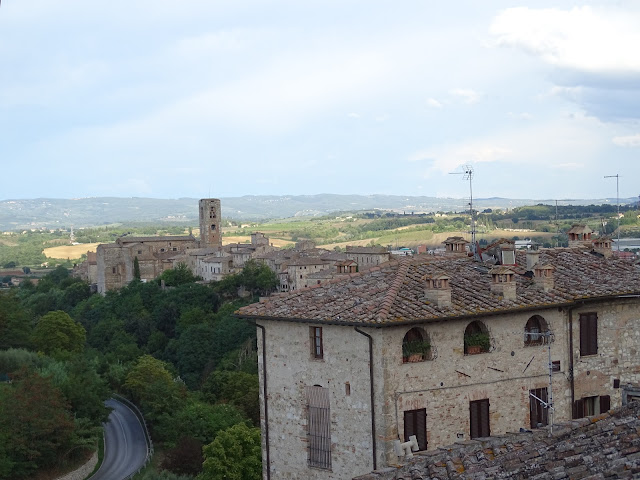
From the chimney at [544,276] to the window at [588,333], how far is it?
3.04 ft

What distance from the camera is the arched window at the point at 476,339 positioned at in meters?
15.9

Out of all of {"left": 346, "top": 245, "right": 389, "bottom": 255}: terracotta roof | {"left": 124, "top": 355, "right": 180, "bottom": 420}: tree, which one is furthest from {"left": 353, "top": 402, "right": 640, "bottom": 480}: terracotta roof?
{"left": 346, "top": 245, "right": 389, "bottom": 255}: terracotta roof

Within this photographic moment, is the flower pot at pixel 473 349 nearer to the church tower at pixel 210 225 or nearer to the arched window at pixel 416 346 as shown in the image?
the arched window at pixel 416 346

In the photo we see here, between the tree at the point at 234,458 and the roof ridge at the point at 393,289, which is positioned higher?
the roof ridge at the point at 393,289

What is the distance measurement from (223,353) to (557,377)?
58.7 meters

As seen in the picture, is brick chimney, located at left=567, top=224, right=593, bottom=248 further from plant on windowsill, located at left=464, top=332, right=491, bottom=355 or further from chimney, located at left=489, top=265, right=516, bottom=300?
plant on windowsill, located at left=464, top=332, right=491, bottom=355

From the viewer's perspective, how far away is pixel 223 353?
7406cm

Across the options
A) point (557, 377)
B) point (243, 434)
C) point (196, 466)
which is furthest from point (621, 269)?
point (196, 466)

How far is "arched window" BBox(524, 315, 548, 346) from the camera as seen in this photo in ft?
54.3

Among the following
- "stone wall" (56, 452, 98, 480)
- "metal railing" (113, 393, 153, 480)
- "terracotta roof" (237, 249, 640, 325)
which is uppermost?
"terracotta roof" (237, 249, 640, 325)

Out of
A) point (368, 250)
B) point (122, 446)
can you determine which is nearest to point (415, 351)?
point (122, 446)

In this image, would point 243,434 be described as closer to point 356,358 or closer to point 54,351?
point 356,358

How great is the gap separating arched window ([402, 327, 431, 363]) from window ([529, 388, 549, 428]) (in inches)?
94.4

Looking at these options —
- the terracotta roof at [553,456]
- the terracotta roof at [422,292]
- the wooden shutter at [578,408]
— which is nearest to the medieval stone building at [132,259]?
the terracotta roof at [422,292]
